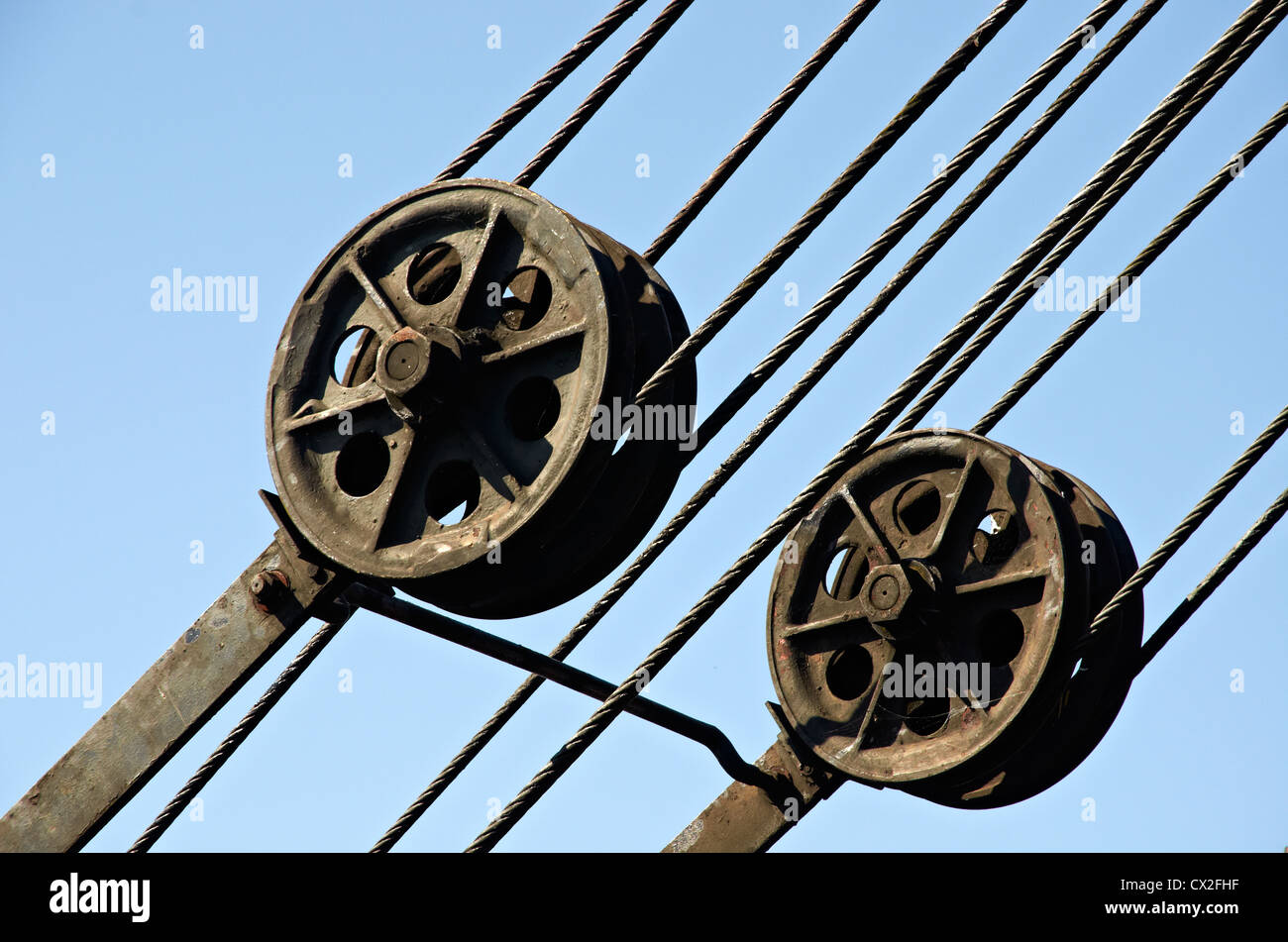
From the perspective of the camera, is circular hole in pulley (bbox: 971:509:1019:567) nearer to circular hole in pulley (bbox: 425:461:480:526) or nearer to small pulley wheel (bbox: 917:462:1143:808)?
small pulley wheel (bbox: 917:462:1143:808)

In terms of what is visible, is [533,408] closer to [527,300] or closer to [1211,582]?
Answer: [527,300]

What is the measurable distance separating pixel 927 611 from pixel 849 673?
609 mm

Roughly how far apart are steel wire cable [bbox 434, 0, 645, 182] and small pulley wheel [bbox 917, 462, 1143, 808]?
3.11 metres

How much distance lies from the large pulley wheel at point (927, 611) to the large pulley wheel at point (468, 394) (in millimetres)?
2351

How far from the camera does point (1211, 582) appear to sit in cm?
721

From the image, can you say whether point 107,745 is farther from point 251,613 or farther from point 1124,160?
point 1124,160

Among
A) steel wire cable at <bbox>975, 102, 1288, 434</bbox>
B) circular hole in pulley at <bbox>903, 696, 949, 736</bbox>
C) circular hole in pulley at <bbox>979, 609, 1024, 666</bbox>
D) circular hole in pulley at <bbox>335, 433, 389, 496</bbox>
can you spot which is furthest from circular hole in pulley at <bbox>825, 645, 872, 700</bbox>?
circular hole in pulley at <bbox>335, 433, 389, 496</bbox>

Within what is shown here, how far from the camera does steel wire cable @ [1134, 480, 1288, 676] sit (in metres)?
6.82

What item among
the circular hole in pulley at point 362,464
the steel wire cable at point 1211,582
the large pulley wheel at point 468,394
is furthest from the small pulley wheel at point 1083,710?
the circular hole in pulley at point 362,464

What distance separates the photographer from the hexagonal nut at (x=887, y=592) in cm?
782

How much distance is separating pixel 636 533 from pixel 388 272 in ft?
4.32

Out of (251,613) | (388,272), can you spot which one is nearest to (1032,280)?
(388,272)

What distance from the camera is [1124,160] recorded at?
6.03 meters

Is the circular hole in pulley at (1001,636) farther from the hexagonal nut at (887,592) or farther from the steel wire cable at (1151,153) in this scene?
the steel wire cable at (1151,153)
